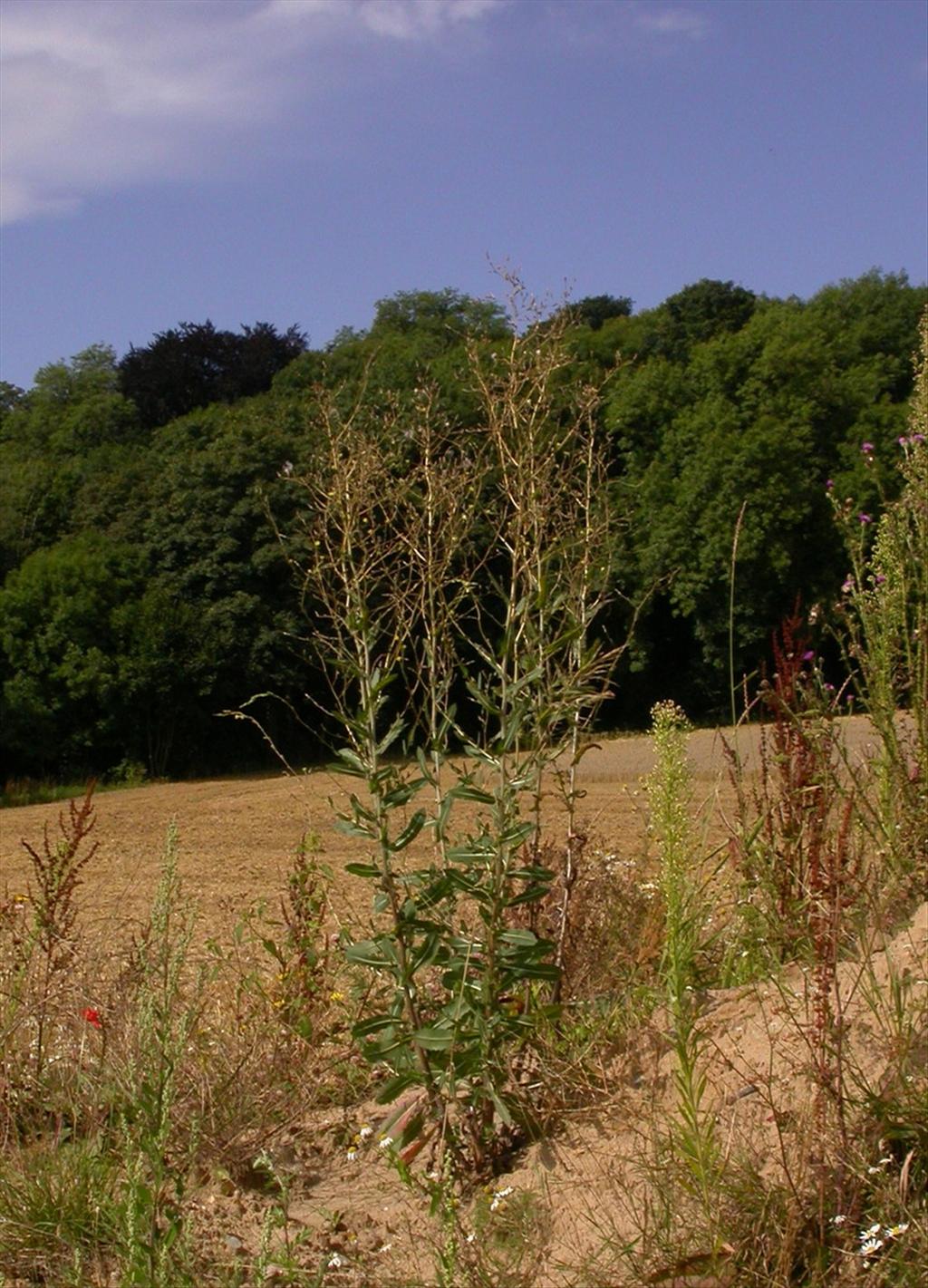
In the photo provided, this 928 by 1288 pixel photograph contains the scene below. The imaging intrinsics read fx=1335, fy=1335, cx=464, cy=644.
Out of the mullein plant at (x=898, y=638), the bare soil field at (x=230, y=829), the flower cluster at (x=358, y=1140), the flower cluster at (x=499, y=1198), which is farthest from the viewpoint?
the bare soil field at (x=230, y=829)

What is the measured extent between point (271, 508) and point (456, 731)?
2394 cm

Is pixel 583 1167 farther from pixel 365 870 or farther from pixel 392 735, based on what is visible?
pixel 392 735

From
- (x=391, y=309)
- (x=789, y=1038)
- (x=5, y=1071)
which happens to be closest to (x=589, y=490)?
(x=789, y=1038)

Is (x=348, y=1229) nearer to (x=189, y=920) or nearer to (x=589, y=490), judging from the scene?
(x=189, y=920)

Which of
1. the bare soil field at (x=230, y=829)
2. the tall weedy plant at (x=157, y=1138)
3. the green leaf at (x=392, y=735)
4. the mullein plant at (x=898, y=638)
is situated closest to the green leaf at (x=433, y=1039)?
the tall weedy plant at (x=157, y=1138)

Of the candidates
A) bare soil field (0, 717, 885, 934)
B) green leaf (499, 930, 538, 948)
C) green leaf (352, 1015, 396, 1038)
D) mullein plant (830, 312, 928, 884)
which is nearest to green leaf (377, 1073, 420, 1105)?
green leaf (352, 1015, 396, 1038)

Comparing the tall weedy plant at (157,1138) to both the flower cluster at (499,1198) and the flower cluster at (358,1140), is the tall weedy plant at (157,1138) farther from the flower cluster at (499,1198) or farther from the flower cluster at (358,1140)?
the flower cluster at (499,1198)

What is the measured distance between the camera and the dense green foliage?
99.3 feet

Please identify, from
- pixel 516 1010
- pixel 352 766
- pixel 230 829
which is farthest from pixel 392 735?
pixel 230 829

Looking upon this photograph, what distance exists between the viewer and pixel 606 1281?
8.24 feet

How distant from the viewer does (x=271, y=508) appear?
88.1 feet

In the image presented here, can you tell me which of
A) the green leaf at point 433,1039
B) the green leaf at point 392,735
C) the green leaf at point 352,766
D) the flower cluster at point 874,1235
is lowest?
the flower cluster at point 874,1235

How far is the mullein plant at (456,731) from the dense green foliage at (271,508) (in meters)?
20.1

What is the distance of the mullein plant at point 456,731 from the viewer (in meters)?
3.10
